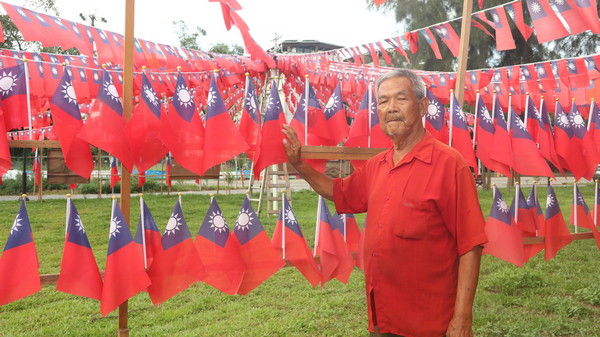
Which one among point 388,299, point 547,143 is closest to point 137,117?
point 388,299

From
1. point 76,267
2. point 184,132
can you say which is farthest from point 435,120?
point 76,267

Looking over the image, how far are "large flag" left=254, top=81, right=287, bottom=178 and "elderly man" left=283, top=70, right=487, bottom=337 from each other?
85cm

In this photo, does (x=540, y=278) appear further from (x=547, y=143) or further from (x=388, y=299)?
(x=388, y=299)

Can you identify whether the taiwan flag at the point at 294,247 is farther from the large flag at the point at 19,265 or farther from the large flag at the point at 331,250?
the large flag at the point at 19,265

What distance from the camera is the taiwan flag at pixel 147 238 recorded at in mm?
2918

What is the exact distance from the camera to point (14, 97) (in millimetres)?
2627

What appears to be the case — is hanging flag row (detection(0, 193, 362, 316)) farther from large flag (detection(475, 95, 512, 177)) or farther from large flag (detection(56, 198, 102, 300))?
large flag (detection(475, 95, 512, 177))

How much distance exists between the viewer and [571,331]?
14.3 feet

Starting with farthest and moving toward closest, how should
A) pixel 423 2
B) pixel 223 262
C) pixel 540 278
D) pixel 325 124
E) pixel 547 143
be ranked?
pixel 423 2, pixel 540 278, pixel 547 143, pixel 325 124, pixel 223 262

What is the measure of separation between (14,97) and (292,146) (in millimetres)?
1466

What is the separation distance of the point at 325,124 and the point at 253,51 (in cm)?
66

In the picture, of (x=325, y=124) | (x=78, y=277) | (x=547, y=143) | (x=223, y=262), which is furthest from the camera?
(x=547, y=143)

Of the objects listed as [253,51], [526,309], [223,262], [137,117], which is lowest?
[526,309]

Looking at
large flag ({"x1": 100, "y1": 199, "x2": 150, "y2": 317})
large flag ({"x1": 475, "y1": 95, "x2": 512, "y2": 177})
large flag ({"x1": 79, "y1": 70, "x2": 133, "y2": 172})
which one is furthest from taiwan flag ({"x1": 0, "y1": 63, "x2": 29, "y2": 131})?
large flag ({"x1": 475, "y1": 95, "x2": 512, "y2": 177})
